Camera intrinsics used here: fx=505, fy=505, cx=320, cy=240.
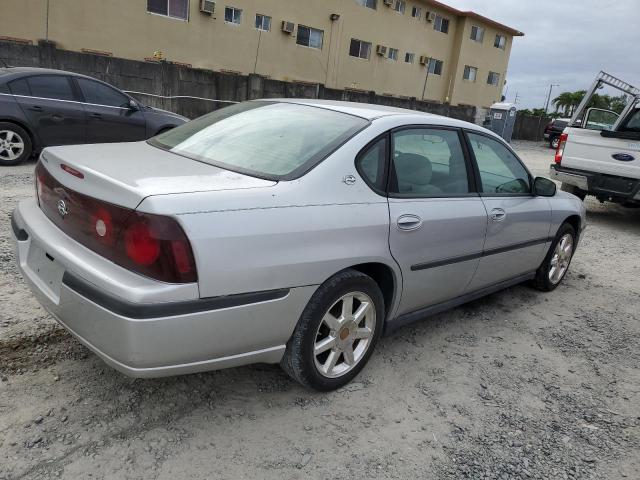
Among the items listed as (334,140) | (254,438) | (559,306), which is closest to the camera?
(254,438)

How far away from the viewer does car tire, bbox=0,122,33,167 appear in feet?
23.8

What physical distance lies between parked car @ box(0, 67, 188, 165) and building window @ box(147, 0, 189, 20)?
12.9 meters

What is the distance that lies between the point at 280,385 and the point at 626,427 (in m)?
1.92

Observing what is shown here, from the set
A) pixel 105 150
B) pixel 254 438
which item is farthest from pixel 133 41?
pixel 254 438

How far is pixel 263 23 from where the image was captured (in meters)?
22.2

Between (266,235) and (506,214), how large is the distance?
2.10 metres

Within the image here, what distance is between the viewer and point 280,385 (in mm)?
2807

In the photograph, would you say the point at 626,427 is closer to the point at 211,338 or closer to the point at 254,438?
the point at 254,438

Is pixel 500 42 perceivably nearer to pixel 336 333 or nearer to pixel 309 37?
pixel 309 37

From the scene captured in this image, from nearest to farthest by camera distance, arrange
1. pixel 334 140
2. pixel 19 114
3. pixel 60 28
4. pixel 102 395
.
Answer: pixel 102 395 < pixel 334 140 < pixel 19 114 < pixel 60 28

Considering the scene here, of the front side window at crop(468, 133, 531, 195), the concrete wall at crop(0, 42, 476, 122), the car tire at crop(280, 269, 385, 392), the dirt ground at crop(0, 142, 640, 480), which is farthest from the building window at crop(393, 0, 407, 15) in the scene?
the car tire at crop(280, 269, 385, 392)

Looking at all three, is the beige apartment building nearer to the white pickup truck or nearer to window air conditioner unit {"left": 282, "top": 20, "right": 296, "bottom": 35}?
window air conditioner unit {"left": 282, "top": 20, "right": 296, "bottom": 35}

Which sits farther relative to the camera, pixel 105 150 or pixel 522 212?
pixel 522 212

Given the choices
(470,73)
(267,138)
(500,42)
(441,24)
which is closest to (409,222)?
(267,138)
